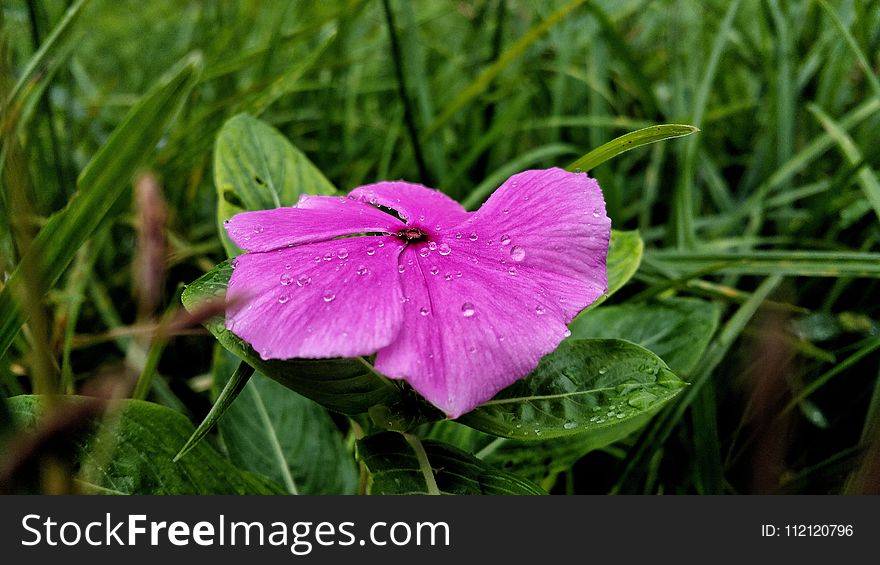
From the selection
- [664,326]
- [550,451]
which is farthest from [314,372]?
[664,326]

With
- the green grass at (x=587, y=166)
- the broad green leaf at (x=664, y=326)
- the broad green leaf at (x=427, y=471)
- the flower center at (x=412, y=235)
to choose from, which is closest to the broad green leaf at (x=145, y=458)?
the green grass at (x=587, y=166)

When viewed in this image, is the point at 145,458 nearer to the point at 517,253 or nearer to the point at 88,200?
the point at 88,200

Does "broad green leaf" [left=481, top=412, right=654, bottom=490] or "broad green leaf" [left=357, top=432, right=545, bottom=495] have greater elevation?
"broad green leaf" [left=357, top=432, right=545, bottom=495]

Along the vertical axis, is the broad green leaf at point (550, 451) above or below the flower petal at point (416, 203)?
below

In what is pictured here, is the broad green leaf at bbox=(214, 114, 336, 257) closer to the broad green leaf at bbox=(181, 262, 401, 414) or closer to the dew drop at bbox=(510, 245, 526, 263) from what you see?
the broad green leaf at bbox=(181, 262, 401, 414)

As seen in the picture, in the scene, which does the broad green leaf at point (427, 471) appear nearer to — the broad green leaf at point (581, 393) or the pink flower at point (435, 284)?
the broad green leaf at point (581, 393)

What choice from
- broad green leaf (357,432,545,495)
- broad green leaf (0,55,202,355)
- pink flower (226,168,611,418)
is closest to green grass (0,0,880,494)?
broad green leaf (0,55,202,355)
